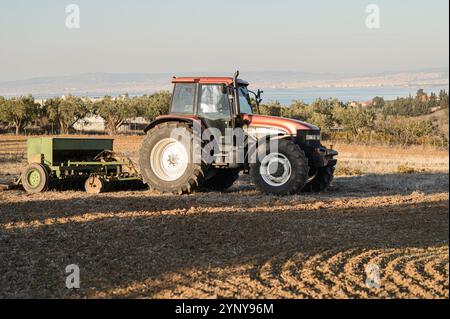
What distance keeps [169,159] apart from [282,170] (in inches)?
97.3

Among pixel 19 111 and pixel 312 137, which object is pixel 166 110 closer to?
pixel 19 111

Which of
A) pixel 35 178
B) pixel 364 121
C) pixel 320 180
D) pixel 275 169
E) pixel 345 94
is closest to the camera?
pixel 275 169

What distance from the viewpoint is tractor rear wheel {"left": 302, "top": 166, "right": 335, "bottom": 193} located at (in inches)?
581

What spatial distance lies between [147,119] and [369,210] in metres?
49.8

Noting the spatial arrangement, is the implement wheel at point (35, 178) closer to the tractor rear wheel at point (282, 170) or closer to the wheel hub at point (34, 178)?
the wheel hub at point (34, 178)

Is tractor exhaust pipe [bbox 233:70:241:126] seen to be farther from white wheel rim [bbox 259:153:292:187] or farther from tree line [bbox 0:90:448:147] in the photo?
tree line [bbox 0:90:448:147]

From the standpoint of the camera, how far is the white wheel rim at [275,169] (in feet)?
44.8

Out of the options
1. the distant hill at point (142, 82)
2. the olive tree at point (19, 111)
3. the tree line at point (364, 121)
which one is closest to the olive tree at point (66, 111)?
the olive tree at point (19, 111)

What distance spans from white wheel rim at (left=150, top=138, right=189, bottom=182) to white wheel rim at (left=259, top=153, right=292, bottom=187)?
171 centimetres

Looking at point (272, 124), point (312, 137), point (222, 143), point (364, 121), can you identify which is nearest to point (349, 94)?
point (364, 121)

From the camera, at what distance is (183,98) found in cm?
1427

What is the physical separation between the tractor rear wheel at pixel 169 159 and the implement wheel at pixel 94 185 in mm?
916

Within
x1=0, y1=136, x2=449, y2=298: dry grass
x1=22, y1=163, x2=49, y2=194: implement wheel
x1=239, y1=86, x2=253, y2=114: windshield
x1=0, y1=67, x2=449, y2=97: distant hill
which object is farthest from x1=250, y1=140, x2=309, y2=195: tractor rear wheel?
x1=0, y1=67, x2=449, y2=97: distant hill
